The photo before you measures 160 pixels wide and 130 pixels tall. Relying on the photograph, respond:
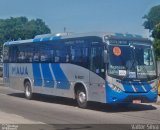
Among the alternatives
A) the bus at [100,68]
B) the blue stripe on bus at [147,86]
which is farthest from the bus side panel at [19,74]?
the blue stripe on bus at [147,86]

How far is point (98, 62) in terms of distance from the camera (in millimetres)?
17844

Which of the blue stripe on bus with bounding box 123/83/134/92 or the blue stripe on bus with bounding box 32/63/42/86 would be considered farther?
the blue stripe on bus with bounding box 32/63/42/86

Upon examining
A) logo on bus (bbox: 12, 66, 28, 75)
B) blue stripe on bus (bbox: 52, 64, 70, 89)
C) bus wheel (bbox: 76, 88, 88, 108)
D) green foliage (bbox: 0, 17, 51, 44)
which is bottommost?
bus wheel (bbox: 76, 88, 88, 108)

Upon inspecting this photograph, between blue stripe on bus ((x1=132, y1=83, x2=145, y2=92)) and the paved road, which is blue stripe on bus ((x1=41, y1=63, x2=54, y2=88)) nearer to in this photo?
the paved road

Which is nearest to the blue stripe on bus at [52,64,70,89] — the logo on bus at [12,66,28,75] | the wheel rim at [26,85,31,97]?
the wheel rim at [26,85,31,97]

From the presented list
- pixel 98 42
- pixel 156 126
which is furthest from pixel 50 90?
pixel 156 126

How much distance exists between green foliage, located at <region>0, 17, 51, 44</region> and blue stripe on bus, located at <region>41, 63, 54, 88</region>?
185 ft

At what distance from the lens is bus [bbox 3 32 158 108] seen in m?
17.5

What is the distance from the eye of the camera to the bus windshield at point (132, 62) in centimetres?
1745

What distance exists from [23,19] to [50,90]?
6800cm

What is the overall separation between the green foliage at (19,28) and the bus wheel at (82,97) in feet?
196

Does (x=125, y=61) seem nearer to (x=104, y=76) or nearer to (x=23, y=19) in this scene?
(x=104, y=76)

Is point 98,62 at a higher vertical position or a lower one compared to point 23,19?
lower
